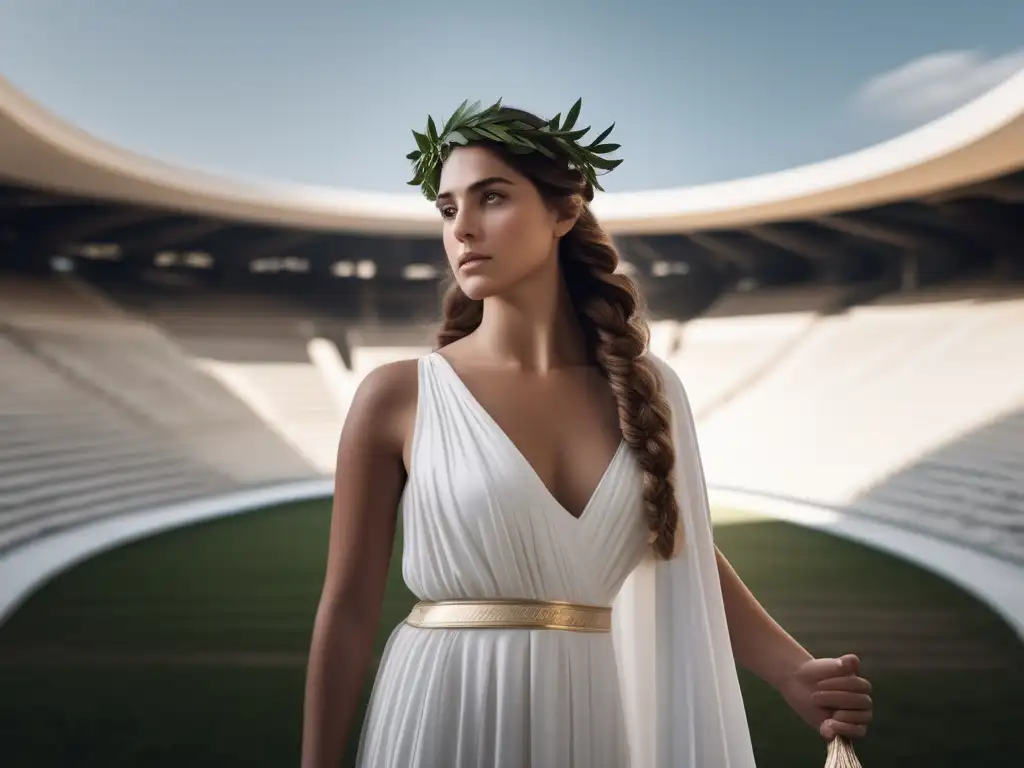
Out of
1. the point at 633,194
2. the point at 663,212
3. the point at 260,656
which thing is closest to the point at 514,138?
the point at 260,656

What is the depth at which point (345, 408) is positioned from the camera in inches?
702

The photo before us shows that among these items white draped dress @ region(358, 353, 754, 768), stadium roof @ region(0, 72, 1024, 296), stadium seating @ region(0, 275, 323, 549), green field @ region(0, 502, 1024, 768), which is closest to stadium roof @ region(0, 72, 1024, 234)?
stadium roof @ region(0, 72, 1024, 296)

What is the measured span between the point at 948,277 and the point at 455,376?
22.0 m

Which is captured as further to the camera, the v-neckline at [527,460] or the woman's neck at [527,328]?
the woman's neck at [527,328]

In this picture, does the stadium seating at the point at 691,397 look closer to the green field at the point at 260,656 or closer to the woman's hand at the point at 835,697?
the green field at the point at 260,656

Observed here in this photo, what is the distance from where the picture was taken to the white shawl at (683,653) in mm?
1408

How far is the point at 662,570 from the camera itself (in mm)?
1450

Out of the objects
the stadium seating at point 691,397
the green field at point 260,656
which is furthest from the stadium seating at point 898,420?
the green field at point 260,656

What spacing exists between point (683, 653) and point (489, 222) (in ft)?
2.68

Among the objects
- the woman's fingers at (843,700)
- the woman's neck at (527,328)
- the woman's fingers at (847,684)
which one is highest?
the woman's neck at (527,328)

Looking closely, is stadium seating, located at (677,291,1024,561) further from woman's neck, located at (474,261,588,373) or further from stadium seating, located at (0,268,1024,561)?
woman's neck, located at (474,261,588,373)

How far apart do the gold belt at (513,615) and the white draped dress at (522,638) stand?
0.01m

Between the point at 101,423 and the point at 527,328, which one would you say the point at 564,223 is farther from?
the point at 101,423

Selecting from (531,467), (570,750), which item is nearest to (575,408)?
(531,467)
